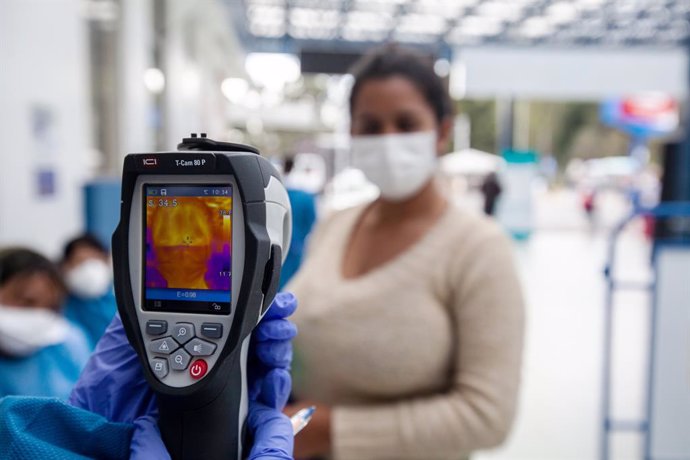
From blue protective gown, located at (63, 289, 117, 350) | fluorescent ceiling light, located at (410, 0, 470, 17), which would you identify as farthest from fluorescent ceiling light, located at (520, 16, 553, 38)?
blue protective gown, located at (63, 289, 117, 350)

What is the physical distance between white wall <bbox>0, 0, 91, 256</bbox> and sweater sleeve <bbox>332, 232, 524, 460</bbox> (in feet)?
7.36

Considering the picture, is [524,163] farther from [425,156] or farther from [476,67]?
[425,156]

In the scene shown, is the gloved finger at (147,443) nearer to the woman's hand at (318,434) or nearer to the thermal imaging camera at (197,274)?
the thermal imaging camera at (197,274)

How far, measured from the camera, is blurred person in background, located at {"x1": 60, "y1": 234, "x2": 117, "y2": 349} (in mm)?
2879

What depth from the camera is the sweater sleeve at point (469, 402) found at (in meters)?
1.09

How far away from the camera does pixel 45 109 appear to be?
3205 millimetres

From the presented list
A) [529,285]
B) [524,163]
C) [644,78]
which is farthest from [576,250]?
[644,78]

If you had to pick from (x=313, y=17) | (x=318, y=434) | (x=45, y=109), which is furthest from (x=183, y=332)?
(x=313, y=17)

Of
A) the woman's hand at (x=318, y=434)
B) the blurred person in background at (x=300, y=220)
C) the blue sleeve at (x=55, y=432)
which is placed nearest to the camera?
the blue sleeve at (x=55, y=432)

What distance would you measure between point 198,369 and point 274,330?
3.5 inches

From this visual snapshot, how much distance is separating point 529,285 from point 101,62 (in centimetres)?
594

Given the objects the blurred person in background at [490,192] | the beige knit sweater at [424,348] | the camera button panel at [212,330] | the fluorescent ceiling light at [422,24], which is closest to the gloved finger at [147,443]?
the camera button panel at [212,330]

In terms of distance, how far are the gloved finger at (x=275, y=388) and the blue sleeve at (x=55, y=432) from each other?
0.40ft

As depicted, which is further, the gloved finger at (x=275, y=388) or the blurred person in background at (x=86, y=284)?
the blurred person in background at (x=86, y=284)
